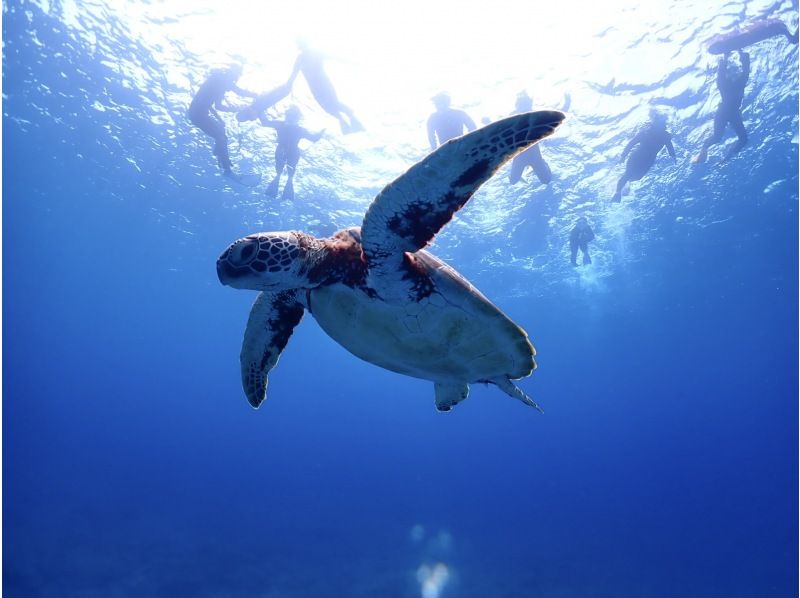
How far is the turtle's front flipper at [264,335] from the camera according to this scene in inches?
150

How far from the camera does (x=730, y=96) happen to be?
1140 cm

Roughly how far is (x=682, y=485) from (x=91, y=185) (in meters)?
60.2

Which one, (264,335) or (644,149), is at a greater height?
(644,149)

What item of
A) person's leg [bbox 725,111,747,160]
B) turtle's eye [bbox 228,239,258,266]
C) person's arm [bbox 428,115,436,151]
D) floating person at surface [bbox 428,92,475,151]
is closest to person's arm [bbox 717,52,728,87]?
person's leg [bbox 725,111,747,160]

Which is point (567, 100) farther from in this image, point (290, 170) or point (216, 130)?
point (216, 130)

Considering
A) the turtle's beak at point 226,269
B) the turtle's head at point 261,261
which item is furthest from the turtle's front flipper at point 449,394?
the turtle's beak at point 226,269

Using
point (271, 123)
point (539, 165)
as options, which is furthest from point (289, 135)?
point (539, 165)

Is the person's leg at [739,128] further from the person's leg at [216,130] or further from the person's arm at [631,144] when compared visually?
the person's leg at [216,130]

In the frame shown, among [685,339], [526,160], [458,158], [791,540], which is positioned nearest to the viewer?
[458,158]

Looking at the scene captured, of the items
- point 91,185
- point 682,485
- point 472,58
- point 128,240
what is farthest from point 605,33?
point 682,485

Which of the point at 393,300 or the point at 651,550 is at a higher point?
the point at 651,550

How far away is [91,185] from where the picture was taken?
65.4ft

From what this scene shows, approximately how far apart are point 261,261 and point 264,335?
1457mm

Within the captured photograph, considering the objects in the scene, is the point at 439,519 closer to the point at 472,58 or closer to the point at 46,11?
the point at 472,58
